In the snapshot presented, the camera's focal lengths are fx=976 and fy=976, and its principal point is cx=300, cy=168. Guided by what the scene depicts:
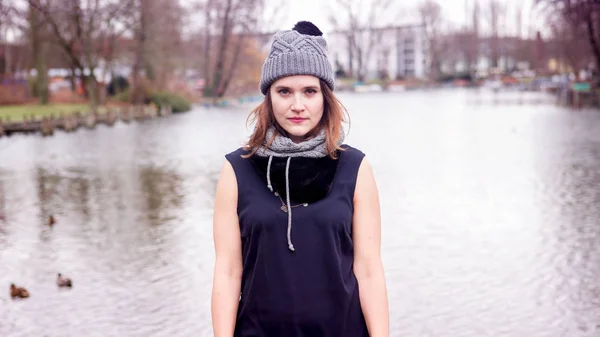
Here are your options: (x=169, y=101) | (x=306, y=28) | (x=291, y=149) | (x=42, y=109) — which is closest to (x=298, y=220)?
(x=291, y=149)

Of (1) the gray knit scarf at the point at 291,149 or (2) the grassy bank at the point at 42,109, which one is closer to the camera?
(1) the gray knit scarf at the point at 291,149

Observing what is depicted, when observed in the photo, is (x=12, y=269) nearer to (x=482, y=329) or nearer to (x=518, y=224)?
(x=482, y=329)

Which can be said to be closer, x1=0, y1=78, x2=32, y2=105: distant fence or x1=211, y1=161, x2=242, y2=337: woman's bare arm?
x1=211, y1=161, x2=242, y2=337: woman's bare arm

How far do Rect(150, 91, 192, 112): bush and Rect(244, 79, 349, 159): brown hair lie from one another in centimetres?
4916

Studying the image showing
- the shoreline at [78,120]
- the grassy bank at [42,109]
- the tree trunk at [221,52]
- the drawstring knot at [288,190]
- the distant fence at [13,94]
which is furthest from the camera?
the tree trunk at [221,52]

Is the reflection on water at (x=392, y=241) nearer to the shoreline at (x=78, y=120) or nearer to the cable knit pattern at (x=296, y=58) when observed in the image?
the cable knit pattern at (x=296, y=58)

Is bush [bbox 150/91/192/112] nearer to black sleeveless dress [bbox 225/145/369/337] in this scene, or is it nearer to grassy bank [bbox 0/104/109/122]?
grassy bank [bbox 0/104/109/122]

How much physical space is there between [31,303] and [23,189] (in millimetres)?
9032

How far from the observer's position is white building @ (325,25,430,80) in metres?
144

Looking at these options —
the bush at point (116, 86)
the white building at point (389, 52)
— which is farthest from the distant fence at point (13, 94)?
the white building at point (389, 52)

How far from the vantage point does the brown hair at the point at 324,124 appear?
2984mm

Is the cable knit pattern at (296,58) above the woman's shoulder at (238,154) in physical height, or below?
above

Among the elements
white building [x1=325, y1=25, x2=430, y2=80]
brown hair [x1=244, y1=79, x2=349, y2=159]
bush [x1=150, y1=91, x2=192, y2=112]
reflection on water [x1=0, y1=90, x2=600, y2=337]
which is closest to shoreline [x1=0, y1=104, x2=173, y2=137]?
bush [x1=150, y1=91, x2=192, y2=112]

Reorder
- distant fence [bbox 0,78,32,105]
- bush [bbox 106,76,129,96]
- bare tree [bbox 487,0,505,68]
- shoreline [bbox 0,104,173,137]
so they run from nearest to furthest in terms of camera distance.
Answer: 1. shoreline [bbox 0,104,173,137]
2. distant fence [bbox 0,78,32,105]
3. bush [bbox 106,76,129,96]
4. bare tree [bbox 487,0,505,68]
